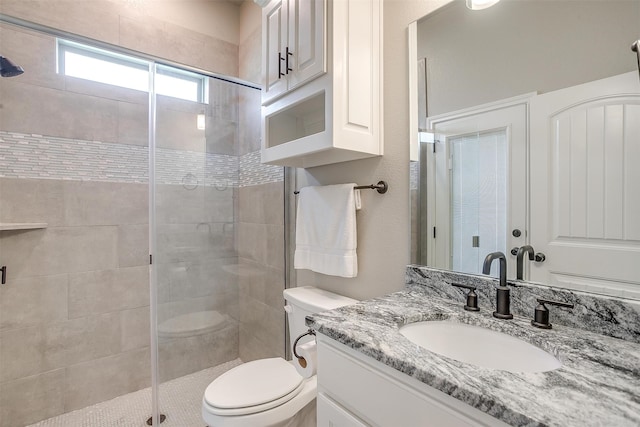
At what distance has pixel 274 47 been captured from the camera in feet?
Result: 4.77

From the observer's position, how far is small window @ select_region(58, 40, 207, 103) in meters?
1.81

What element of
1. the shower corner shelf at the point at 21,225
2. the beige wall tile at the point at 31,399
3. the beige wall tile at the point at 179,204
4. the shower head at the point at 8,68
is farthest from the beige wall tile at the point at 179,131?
the beige wall tile at the point at 31,399

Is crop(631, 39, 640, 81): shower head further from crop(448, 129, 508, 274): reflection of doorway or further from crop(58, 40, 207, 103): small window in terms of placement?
crop(58, 40, 207, 103): small window

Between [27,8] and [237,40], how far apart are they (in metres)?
1.29

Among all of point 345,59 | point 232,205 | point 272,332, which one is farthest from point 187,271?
point 345,59

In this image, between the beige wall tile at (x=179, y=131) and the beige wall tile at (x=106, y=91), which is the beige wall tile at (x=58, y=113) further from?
the beige wall tile at (x=179, y=131)

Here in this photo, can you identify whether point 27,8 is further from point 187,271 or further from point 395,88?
point 395,88

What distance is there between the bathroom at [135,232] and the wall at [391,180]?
136 mm

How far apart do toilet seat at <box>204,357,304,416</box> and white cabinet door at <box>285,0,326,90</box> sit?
1.28 metres

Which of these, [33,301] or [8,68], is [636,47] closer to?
[8,68]

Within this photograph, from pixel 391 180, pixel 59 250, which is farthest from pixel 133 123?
pixel 391 180

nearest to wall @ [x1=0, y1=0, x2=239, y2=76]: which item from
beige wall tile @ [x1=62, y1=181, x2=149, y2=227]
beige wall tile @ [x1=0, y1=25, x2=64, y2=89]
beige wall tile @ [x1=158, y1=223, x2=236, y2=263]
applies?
beige wall tile @ [x1=0, y1=25, x2=64, y2=89]

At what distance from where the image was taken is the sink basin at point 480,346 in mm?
752

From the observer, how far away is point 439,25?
3.84 feet
